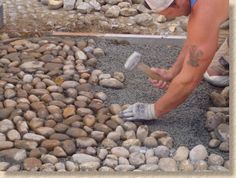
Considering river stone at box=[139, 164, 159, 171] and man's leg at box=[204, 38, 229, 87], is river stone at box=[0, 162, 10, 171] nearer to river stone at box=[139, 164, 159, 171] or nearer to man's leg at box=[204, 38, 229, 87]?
river stone at box=[139, 164, 159, 171]

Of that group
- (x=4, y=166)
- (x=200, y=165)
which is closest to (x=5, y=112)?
(x=4, y=166)

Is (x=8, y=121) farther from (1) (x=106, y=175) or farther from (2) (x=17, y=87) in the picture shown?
(1) (x=106, y=175)

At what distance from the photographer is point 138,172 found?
4.91 feet

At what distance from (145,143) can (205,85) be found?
0.23 m

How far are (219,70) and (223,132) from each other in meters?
0.16

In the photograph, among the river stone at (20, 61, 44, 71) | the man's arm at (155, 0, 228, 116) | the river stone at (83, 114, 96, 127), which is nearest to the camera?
the man's arm at (155, 0, 228, 116)

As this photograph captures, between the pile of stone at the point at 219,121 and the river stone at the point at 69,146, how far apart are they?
0.31 meters

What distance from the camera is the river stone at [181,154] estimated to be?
5.05ft

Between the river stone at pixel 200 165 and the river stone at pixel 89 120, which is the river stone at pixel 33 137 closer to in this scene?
the river stone at pixel 89 120

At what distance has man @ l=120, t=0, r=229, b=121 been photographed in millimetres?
1493

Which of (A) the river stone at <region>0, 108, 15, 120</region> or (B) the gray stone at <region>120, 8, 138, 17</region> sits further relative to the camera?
(B) the gray stone at <region>120, 8, 138, 17</region>

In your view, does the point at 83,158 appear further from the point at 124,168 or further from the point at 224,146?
the point at 224,146

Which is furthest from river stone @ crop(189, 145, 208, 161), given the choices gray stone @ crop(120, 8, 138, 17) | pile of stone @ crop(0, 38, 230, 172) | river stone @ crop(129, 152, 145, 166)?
gray stone @ crop(120, 8, 138, 17)

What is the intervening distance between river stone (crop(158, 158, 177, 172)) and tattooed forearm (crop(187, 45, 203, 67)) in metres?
0.21
